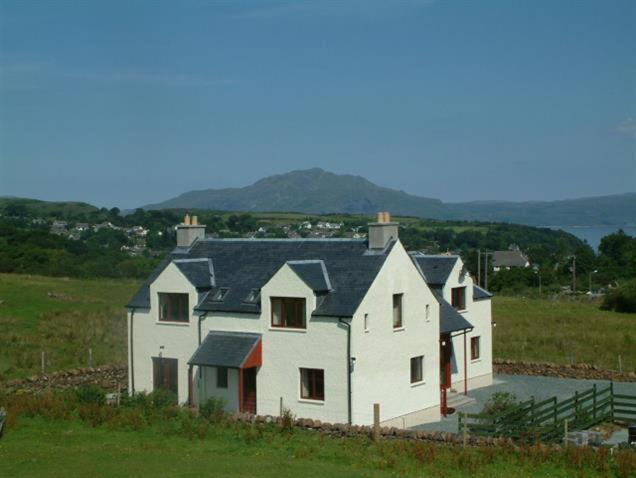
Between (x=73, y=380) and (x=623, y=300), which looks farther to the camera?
(x=623, y=300)

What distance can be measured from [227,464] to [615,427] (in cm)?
1591

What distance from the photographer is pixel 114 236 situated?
426 feet

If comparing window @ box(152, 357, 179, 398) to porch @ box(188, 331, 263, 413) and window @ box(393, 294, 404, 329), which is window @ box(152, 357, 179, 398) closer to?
porch @ box(188, 331, 263, 413)

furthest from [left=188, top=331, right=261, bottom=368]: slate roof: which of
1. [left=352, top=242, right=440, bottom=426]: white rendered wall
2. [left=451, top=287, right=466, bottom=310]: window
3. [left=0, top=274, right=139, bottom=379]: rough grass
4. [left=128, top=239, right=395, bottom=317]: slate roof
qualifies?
[left=0, top=274, right=139, bottom=379]: rough grass

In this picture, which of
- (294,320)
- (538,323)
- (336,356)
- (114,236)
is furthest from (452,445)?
(114,236)

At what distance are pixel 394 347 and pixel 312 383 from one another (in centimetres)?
332

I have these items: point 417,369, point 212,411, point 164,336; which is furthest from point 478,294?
point 212,411

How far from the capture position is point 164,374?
34781 millimetres

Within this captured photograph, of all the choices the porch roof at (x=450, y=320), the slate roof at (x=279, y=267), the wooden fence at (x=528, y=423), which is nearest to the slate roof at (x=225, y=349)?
the slate roof at (x=279, y=267)

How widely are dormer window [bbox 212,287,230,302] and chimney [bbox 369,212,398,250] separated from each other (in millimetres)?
6137

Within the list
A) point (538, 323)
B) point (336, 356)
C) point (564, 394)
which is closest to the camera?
point (336, 356)

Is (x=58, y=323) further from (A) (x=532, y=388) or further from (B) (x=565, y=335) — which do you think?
(B) (x=565, y=335)

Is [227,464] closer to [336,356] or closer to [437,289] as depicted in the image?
[336,356]

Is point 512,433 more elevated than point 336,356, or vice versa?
point 336,356
